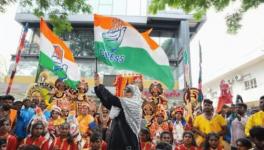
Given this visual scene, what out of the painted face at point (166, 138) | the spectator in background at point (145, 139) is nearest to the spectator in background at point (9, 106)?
the spectator in background at point (145, 139)

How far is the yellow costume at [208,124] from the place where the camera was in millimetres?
5914

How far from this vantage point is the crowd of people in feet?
13.4

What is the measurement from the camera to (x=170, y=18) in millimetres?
20734

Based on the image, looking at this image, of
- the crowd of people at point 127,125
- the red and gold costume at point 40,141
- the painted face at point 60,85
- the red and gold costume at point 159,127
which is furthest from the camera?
the painted face at point 60,85

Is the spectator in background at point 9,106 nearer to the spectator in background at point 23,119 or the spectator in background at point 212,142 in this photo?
the spectator in background at point 23,119

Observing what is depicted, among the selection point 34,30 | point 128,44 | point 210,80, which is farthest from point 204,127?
point 210,80

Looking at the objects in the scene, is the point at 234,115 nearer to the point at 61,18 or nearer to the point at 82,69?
the point at 61,18

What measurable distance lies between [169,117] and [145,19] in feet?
46.0

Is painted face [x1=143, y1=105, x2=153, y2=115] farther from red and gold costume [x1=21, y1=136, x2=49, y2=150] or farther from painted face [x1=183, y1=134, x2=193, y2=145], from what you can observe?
red and gold costume [x1=21, y1=136, x2=49, y2=150]

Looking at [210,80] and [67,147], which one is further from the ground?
[210,80]

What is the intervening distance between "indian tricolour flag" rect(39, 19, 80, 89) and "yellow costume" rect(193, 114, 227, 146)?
8.90ft

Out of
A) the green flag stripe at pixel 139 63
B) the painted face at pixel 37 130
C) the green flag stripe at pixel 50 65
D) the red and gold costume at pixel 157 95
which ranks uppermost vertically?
the green flag stripe at pixel 50 65

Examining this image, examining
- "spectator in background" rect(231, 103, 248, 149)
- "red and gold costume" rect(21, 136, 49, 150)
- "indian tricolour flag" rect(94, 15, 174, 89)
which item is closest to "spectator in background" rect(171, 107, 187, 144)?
"spectator in background" rect(231, 103, 248, 149)

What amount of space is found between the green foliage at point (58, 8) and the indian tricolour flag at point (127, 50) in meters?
1.33
